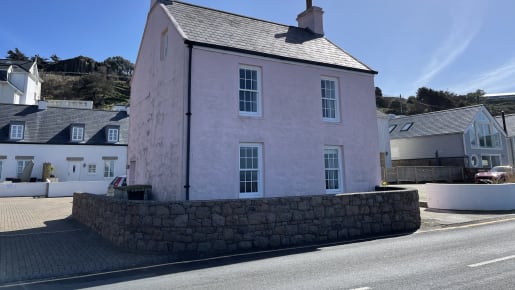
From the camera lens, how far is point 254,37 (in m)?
13.6

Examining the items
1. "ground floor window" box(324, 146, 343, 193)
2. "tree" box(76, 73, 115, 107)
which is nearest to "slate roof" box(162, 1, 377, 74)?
"ground floor window" box(324, 146, 343, 193)

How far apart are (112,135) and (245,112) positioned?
90.7ft

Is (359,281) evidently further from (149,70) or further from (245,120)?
(149,70)

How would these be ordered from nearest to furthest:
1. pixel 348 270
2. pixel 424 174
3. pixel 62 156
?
pixel 348 270
pixel 62 156
pixel 424 174

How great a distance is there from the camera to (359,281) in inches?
221

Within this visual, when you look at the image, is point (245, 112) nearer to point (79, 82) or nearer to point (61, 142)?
point (61, 142)

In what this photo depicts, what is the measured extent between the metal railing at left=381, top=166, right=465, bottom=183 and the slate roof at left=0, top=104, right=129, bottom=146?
30052mm

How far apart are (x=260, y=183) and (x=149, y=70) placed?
8.14m

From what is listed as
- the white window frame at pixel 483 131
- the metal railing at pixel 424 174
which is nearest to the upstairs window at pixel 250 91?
the metal railing at pixel 424 174

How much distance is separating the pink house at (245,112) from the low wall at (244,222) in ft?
6.50

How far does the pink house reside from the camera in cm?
1098

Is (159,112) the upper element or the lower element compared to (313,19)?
lower

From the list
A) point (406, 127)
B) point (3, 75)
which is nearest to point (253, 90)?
point (406, 127)

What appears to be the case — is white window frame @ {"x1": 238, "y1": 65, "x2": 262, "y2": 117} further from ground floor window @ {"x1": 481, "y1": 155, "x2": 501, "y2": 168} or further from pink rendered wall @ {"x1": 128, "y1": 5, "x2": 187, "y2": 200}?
ground floor window @ {"x1": 481, "y1": 155, "x2": 501, "y2": 168}
